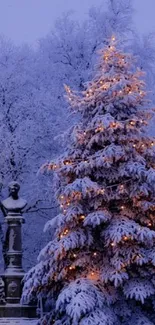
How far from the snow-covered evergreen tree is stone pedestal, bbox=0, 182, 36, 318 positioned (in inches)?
97.4

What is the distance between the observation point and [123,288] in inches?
476

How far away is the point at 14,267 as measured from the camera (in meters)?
16.0

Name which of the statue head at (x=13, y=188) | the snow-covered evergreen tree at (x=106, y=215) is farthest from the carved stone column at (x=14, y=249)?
the snow-covered evergreen tree at (x=106, y=215)

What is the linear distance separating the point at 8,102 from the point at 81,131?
10753 millimetres

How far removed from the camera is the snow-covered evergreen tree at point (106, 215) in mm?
11914

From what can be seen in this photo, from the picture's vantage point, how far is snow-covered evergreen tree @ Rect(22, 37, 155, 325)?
39.1 ft

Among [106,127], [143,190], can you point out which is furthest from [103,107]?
[143,190]

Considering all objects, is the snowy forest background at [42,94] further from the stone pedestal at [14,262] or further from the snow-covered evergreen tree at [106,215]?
the snow-covered evergreen tree at [106,215]

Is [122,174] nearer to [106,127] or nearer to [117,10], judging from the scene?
[106,127]

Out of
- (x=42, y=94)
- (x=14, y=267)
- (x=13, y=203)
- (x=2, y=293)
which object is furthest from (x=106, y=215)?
(x=42, y=94)

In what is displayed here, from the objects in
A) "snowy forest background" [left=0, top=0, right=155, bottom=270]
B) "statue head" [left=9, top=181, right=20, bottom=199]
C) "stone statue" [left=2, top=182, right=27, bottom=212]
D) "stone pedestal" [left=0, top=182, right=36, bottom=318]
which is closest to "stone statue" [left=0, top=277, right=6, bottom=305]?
"stone pedestal" [left=0, top=182, right=36, bottom=318]

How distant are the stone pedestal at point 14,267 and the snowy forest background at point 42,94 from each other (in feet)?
14.5

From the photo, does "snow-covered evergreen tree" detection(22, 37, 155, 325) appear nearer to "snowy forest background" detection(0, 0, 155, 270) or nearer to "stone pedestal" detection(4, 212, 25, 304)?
"stone pedestal" detection(4, 212, 25, 304)

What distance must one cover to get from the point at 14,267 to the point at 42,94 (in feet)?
27.7
